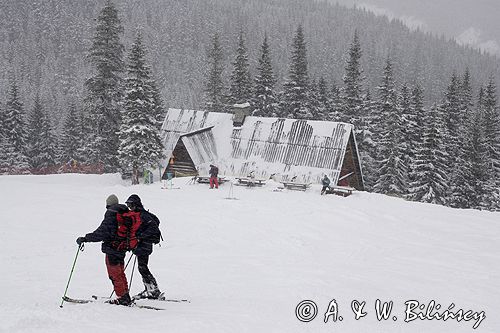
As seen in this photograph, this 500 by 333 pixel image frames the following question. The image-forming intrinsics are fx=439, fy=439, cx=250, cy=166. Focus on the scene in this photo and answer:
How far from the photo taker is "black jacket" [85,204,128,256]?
761 cm

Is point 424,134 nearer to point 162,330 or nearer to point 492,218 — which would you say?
point 492,218

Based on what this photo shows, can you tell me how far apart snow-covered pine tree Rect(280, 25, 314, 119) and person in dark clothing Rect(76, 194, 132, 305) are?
3614cm

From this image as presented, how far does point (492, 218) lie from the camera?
19766mm

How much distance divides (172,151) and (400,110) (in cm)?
2141

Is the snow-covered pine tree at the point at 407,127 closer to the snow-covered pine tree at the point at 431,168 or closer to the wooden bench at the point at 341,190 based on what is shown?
the snow-covered pine tree at the point at 431,168

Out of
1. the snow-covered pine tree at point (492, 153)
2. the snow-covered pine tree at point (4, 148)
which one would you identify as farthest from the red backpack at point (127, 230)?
the snow-covered pine tree at point (4, 148)

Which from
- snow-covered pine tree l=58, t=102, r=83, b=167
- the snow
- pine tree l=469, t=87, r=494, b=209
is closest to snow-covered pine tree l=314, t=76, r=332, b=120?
pine tree l=469, t=87, r=494, b=209

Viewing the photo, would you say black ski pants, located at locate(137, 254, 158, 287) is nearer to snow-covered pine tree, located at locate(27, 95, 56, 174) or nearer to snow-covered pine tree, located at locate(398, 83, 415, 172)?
snow-covered pine tree, located at locate(398, 83, 415, 172)

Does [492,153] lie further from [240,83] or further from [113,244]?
[113,244]

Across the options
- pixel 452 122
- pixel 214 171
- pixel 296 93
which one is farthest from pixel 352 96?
pixel 214 171

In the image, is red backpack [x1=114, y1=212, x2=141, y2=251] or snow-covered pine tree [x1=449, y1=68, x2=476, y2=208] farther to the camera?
snow-covered pine tree [x1=449, y1=68, x2=476, y2=208]

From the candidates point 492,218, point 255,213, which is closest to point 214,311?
point 255,213

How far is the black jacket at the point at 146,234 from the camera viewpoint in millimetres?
8045
